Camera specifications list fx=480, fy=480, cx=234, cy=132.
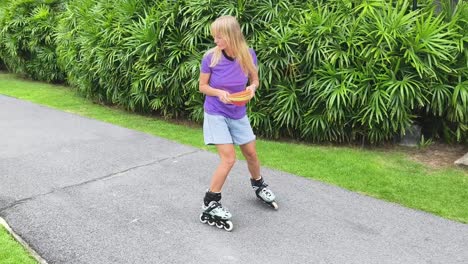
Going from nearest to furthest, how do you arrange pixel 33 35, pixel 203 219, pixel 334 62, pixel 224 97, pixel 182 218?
pixel 224 97 < pixel 203 219 < pixel 182 218 < pixel 334 62 < pixel 33 35

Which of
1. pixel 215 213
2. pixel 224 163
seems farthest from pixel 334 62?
pixel 215 213

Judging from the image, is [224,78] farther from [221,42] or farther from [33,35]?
[33,35]

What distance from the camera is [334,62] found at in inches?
228

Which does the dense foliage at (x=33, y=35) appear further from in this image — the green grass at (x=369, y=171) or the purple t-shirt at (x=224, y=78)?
the purple t-shirt at (x=224, y=78)

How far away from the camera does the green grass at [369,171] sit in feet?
14.3

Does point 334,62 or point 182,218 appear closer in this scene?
point 182,218

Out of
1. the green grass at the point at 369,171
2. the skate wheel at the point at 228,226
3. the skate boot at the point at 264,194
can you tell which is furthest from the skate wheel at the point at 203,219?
the green grass at the point at 369,171

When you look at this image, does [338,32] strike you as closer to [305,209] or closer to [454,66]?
[454,66]

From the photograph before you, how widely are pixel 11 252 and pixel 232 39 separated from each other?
213 cm

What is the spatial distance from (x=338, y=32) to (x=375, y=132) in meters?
1.31

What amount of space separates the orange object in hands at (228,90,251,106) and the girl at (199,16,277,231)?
1.0 inches

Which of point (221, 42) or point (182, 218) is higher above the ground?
point (221, 42)

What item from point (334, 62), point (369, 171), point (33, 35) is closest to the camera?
point (369, 171)

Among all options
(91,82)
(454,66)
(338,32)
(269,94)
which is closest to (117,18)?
(91,82)
